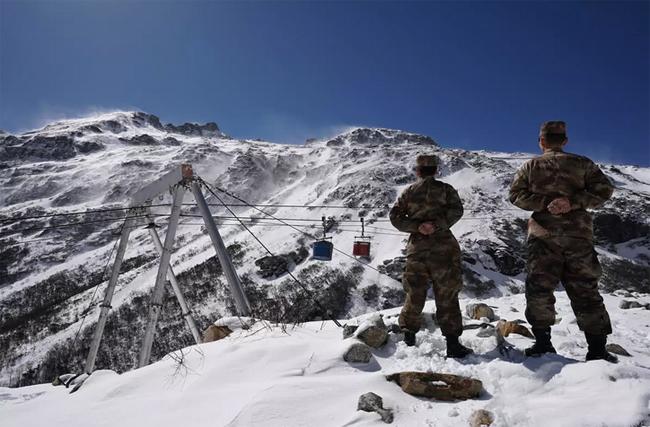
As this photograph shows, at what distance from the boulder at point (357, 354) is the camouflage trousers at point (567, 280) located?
182 cm

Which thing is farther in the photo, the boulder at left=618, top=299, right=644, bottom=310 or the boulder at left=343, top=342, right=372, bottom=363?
the boulder at left=618, top=299, right=644, bottom=310

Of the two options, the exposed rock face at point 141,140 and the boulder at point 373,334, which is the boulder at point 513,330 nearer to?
the boulder at point 373,334

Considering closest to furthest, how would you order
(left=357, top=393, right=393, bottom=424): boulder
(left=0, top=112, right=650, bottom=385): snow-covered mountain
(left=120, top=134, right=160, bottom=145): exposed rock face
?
(left=357, top=393, right=393, bottom=424): boulder
(left=0, top=112, right=650, bottom=385): snow-covered mountain
(left=120, top=134, right=160, bottom=145): exposed rock face

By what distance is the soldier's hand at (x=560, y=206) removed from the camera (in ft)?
14.1

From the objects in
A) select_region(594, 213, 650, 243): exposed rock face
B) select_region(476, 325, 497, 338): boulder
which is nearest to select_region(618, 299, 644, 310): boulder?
select_region(476, 325, 497, 338): boulder

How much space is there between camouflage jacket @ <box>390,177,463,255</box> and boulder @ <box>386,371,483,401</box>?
5.92 ft

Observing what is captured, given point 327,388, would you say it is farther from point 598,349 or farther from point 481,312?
point 481,312

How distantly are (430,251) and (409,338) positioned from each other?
43.7 inches

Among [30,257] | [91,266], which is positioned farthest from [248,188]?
[30,257]

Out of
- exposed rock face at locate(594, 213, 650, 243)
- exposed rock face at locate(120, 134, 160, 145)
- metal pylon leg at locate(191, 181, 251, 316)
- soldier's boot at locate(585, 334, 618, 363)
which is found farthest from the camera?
exposed rock face at locate(120, 134, 160, 145)

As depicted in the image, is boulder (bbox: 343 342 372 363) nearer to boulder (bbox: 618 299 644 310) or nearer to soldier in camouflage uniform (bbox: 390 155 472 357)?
soldier in camouflage uniform (bbox: 390 155 472 357)

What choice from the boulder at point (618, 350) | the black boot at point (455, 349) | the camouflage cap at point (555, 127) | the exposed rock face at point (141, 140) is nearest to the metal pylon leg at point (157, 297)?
the black boot at point (455, 349)

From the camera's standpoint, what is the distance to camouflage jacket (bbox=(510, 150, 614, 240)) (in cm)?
432

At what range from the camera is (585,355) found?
4449 millimetres
